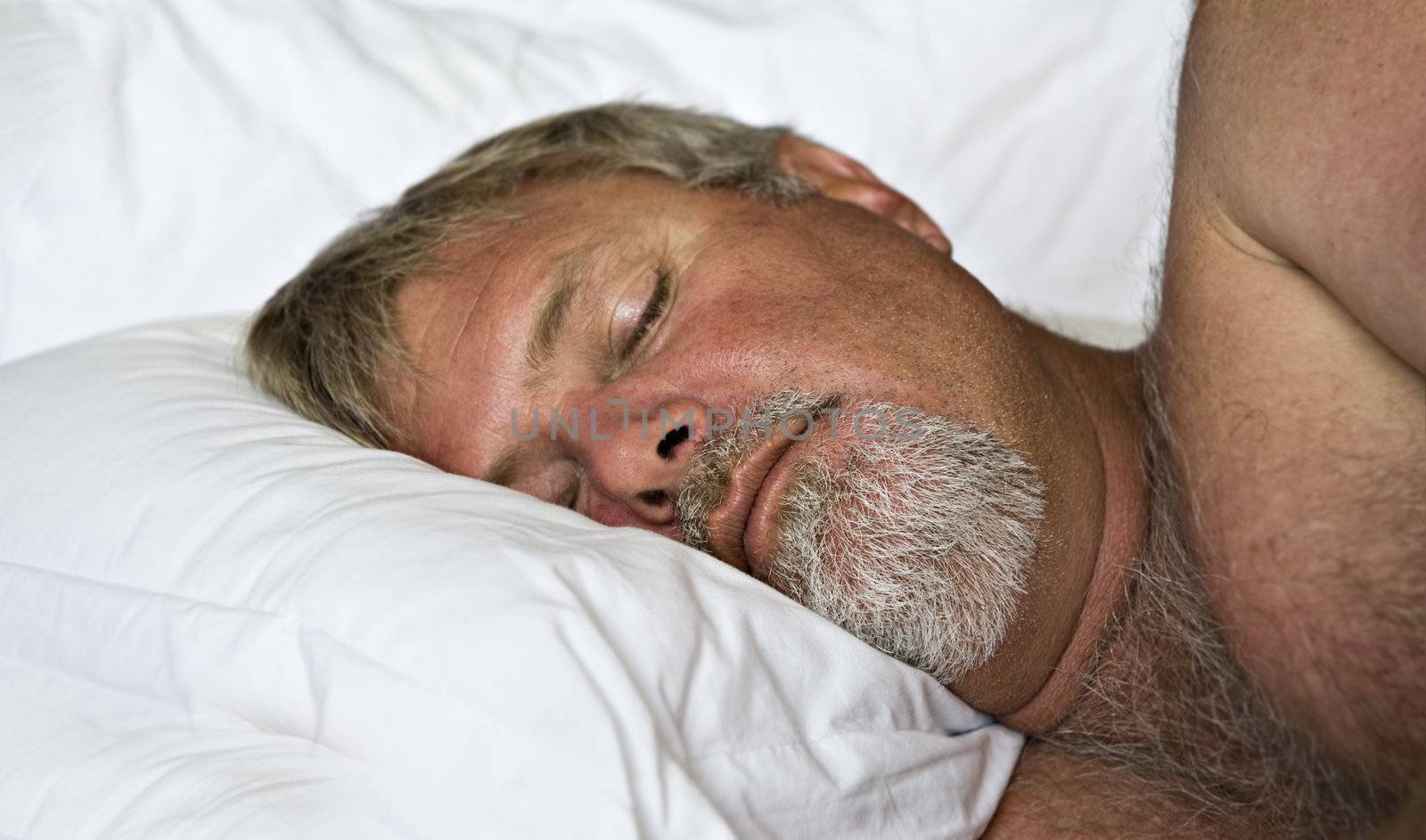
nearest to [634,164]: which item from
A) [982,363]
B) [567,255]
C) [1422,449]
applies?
[567,255]

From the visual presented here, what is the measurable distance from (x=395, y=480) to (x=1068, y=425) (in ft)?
1.96

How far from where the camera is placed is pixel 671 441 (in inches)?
42.6

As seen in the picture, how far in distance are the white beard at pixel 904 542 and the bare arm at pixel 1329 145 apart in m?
0.32

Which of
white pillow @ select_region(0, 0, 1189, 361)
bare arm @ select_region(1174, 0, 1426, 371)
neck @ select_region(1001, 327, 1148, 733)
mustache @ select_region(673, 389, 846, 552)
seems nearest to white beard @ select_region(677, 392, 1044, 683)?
mustache @ select_region(673, 389, 846, 552)

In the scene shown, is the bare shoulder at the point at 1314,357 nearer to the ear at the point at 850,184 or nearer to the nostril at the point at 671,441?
the ear at the point at 850,184

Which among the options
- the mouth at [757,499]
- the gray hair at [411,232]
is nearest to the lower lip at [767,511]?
the mouth at [757,499]

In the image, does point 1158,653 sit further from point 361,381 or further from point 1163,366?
point 361,381

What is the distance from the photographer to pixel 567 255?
3.90ft

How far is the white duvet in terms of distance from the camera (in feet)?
2.64

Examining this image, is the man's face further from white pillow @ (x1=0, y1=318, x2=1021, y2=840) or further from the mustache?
white pillow @ (x1=0, y1=318, x2=1021, y2=840)

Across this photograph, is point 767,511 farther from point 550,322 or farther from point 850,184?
point 850,184

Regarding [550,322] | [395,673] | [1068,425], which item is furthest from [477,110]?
[395,673]

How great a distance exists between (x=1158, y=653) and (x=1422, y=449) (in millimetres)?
296

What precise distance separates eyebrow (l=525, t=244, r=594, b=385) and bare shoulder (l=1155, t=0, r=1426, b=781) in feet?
1.87
